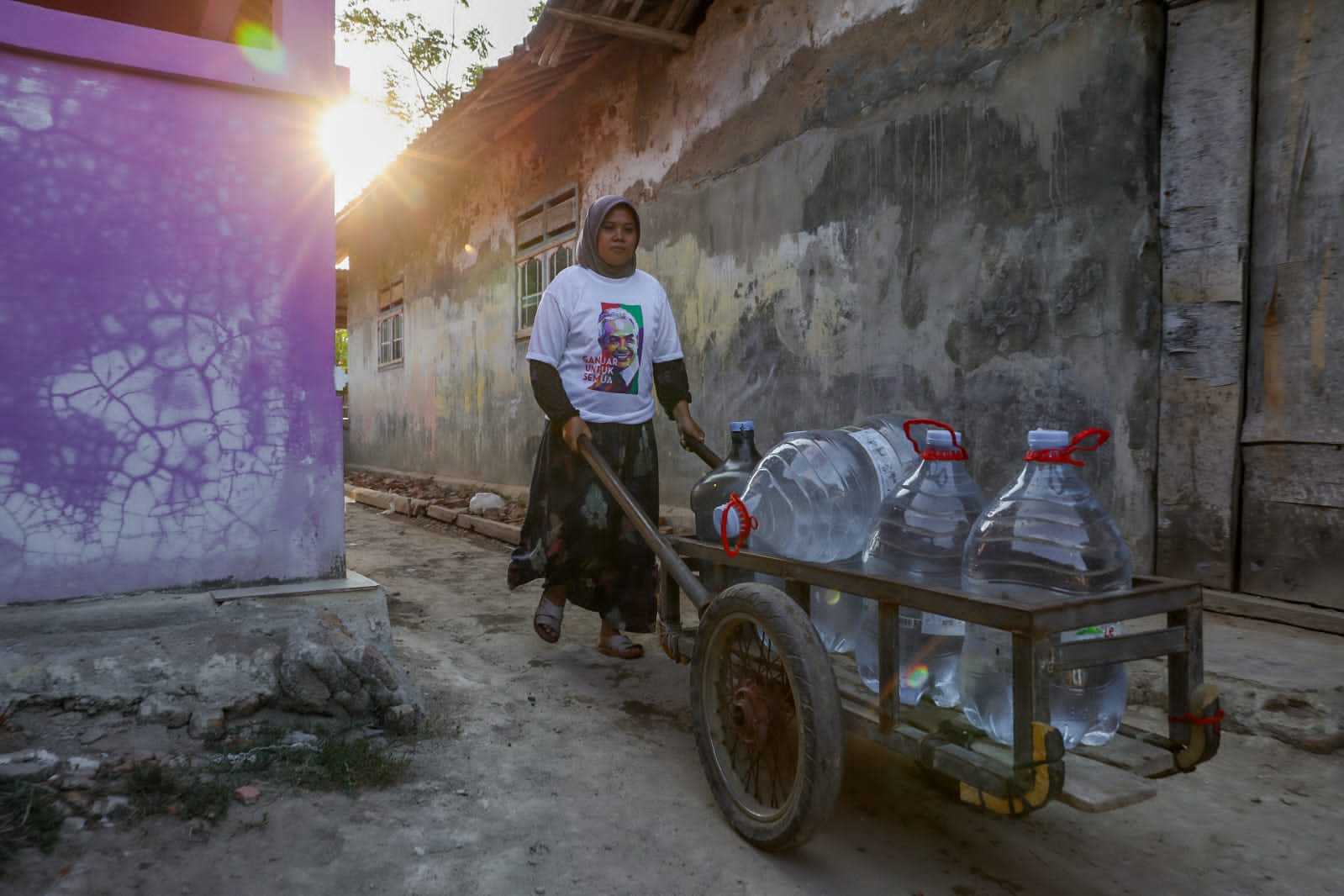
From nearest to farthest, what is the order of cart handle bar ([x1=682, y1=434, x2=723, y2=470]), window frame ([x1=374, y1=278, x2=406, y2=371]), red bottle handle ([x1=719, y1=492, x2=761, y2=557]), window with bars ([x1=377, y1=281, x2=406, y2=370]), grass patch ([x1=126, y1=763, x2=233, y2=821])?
grass patch ([x1=126, y1=763, x2=233, y2=821]) < red bottle handle ([x1=719, y1=492, x2=761, y2=557]) < cart handle bar ([x1=682, y1=434, x2=723, y2=470]) < window frame ([x1=374, y1=278, x2=406, y2=371]) < window with bars ([x1=377, y1=281, x2=406, y2=370])

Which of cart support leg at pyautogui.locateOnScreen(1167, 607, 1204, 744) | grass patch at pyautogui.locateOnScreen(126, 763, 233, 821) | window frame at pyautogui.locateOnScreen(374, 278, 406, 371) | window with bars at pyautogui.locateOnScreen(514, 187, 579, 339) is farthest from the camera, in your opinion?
window frame at pyautogui.locateOnScreen(374, 278, 406, 371)

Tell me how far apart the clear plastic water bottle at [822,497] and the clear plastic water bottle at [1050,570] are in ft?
1.53

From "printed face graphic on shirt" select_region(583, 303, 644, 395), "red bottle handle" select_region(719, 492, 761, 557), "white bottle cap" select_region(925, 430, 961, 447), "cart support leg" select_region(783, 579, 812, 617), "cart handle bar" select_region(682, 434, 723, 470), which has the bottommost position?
"cart support leg" select_region(783, 579, 812, 617)

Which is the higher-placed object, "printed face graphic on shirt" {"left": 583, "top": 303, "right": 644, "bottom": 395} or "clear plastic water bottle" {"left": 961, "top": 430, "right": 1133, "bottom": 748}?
"printed face graphic on shirt" {"left": 583, "top": 303, "right": 644, "bottom": 395}

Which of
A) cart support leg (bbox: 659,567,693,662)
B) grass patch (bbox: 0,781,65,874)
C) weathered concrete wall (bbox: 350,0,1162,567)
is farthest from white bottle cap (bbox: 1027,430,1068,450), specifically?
grass patch (bbox: 0,781,65,874)

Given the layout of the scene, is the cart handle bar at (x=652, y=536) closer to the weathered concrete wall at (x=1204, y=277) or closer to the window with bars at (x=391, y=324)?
the weathered concrete wall at (x=1204, y=277)

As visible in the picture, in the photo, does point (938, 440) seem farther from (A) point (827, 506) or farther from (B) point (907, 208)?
(B) point (907, 208)

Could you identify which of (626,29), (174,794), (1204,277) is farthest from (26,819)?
(626,29)

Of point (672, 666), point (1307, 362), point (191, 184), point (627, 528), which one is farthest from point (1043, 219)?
point (191, 184)

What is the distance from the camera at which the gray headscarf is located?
133 inches

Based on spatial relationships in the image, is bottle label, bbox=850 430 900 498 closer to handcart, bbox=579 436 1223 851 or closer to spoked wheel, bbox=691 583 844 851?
handcart, bbox=579 436 1223 851

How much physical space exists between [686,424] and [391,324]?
10578mm

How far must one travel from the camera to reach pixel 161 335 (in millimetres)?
2971

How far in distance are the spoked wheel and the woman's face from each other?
180 centimetres
